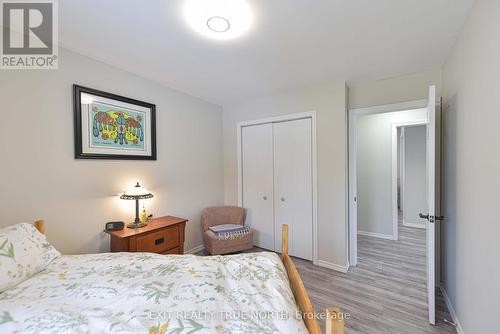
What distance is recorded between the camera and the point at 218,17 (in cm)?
152

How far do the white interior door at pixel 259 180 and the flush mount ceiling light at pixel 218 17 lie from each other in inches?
66.5

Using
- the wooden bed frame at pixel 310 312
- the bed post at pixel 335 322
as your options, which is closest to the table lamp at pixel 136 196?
the wooden bed frame at pixel 310 312

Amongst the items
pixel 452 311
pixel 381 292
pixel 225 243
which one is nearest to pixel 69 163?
pixel 225 243

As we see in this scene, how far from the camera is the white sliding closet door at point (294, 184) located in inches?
115

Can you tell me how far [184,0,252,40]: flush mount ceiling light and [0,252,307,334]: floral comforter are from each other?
172 centimetres

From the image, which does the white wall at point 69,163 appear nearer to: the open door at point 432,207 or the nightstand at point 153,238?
the nightstand at point 153,238

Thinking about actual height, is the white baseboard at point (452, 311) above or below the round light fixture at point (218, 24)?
below

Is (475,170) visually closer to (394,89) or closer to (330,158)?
(330,158)

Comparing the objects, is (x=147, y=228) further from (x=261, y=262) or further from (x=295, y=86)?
(x=295, y=86)

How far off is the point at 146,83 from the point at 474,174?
3.18m

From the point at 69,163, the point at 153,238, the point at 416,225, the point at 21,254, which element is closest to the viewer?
the point at 21,254

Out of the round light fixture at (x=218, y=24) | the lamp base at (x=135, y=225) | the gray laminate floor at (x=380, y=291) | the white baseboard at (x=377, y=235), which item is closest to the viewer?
the round light fixture at (x=218, y=24)

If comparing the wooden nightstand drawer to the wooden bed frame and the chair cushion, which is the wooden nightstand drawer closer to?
the chair cushion

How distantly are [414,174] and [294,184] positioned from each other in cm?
330
